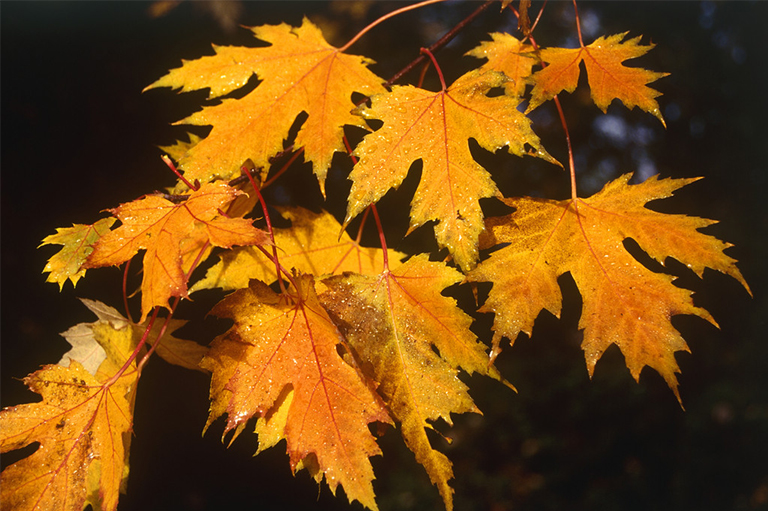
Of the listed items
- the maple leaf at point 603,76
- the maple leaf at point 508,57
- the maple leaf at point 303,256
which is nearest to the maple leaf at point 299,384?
the maple leaf at point 303,256

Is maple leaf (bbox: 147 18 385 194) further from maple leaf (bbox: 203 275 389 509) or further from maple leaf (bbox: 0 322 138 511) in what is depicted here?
maple leaf (bbox: 0 322 138 511)

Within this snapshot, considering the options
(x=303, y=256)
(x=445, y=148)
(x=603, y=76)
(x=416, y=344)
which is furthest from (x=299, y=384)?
(x=603, y=76)

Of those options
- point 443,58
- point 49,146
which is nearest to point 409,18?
point 443,58

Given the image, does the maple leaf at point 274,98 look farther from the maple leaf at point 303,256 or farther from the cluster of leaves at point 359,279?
the maple leaf at point 303,256

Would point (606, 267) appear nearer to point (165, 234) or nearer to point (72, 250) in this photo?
point (165, 234)

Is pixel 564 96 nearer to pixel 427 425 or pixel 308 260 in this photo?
pixel 308 260

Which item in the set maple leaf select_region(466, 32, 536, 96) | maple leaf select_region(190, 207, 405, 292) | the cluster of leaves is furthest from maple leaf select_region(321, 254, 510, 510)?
maple leaf select_region(466, 32, 536, 96)

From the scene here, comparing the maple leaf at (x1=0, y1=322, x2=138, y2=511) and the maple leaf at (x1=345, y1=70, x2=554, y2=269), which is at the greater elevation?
the maple leaf at (x1=345, y1=70, x2=554, y2=269)
